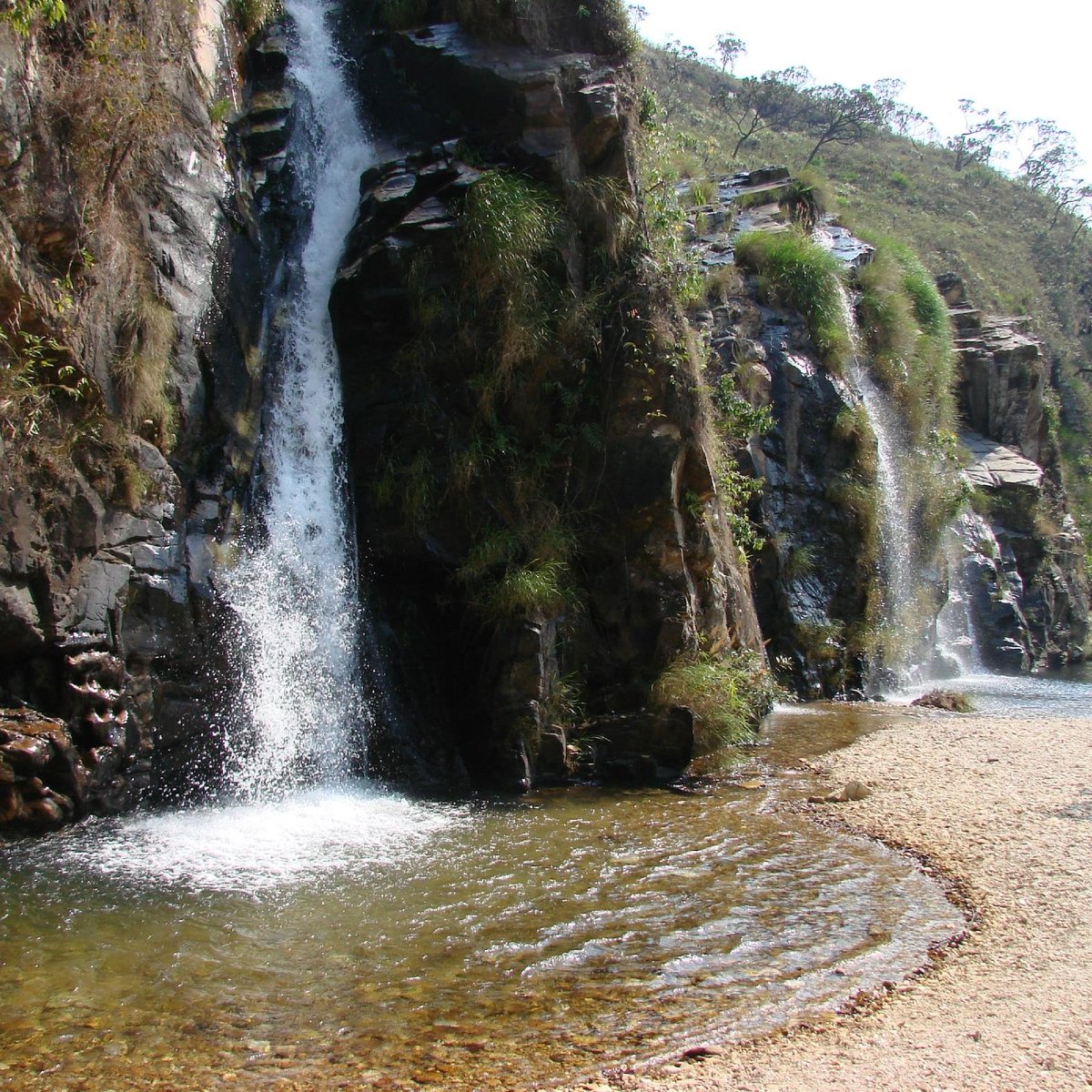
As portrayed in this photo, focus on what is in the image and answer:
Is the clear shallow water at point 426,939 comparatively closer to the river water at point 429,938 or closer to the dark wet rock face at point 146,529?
the river water at point 429,938

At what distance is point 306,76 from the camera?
12680 mm

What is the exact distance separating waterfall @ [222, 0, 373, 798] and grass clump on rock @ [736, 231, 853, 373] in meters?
8.31

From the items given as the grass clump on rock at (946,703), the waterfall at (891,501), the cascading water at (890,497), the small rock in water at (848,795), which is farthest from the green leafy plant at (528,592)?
the waterfall at (891,501)

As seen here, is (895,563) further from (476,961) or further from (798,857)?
(476,961)

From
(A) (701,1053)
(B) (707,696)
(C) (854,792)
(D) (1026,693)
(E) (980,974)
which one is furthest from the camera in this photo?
(D) (1026,693)

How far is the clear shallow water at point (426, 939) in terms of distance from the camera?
146 inches

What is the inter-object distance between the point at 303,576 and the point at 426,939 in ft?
15.9

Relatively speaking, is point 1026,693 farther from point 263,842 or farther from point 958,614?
point 263,842

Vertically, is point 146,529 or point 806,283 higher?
point 806,283

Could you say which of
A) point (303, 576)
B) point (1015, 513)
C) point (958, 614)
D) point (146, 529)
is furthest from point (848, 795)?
point (1015, 513)

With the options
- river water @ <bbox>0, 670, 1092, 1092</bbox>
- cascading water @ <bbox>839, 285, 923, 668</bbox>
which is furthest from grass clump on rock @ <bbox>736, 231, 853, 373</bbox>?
river water @ <bbox>0, 670, 1092, 1092</bbox>

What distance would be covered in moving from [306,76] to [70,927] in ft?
37.7

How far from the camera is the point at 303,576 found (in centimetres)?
898

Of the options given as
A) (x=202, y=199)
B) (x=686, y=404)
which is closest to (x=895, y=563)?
(x=686, y=404)
